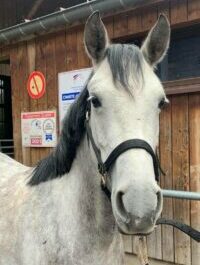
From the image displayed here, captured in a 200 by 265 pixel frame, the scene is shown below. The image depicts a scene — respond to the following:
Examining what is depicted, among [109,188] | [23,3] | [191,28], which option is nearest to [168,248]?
[191,28]

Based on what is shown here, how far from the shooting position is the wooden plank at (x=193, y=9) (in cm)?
353

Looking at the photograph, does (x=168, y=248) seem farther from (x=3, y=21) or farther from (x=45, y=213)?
(x=3, y=21)

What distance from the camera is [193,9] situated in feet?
11.7

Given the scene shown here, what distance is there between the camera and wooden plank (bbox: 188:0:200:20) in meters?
3.53

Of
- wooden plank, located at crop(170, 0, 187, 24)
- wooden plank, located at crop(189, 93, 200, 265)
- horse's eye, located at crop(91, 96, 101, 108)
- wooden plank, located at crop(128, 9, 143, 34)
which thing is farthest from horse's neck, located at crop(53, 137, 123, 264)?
wooden plank, located at crop(128, 9, 143, 34)

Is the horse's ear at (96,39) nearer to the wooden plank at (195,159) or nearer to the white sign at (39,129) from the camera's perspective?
the wooden plank at (195,159)

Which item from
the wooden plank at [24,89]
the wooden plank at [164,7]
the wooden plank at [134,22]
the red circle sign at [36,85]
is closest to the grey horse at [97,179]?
the wooden plank at [164,7]

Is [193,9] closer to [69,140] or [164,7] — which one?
[164,7]

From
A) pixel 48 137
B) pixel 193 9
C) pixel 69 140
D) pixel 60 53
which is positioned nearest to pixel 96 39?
pixel 69 140

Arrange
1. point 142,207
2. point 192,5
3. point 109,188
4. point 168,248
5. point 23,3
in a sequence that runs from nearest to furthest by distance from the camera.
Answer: point 142,207, point 109,188, point 192,5, point 168,248, point 23,3

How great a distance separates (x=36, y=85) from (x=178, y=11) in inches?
83.3

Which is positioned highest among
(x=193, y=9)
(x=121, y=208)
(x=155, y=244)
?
(x=193, y=9)

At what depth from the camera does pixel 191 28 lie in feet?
12.3

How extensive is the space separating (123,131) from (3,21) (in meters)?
5.85
